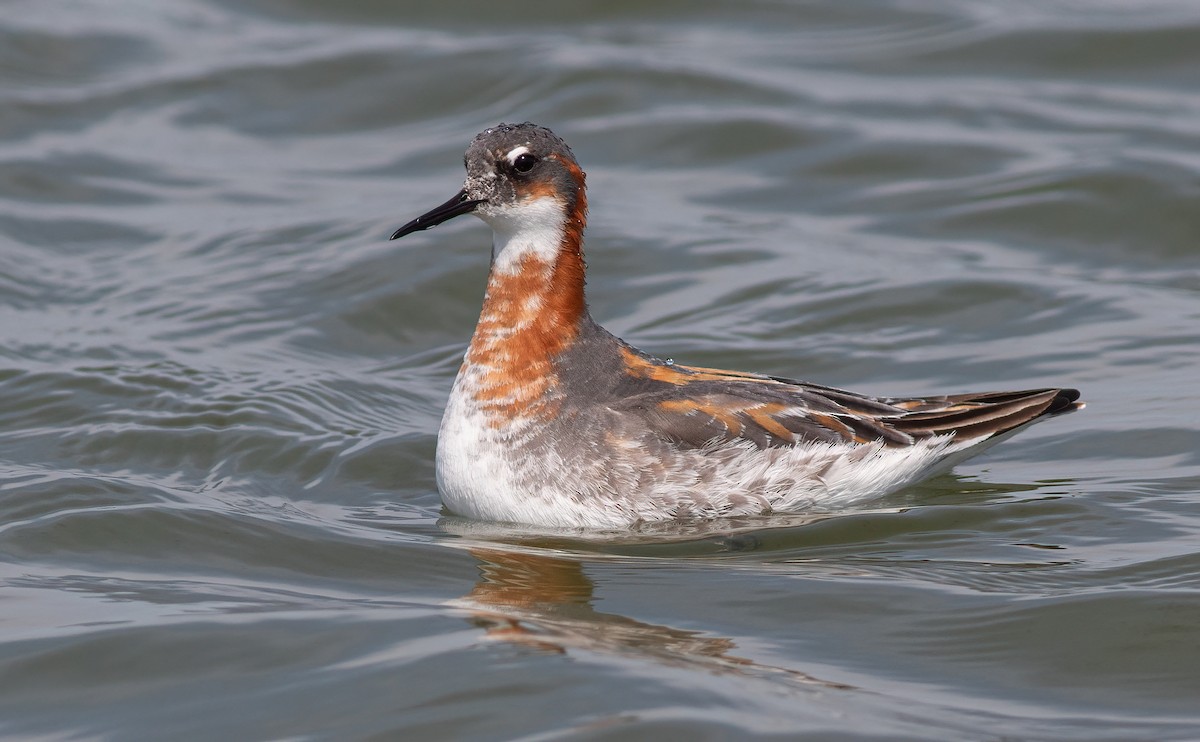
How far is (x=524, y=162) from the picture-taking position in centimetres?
872

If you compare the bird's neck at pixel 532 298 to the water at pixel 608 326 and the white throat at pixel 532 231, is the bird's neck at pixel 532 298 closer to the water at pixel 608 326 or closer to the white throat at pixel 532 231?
the white throat at pixel 532 231

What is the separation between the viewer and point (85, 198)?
14695 millimetres

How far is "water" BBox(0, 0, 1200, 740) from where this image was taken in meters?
6.53

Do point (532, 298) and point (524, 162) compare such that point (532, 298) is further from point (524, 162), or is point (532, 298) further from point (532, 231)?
point (524, 162)

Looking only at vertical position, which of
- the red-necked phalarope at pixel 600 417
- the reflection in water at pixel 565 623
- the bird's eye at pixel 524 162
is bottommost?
the reflection in water at pixel 565 623

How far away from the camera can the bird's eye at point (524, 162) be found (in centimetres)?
869

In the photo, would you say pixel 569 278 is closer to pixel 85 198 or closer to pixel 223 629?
pixel 223 629

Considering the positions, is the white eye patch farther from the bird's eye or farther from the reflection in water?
the reflection in water

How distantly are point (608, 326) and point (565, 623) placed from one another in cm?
546

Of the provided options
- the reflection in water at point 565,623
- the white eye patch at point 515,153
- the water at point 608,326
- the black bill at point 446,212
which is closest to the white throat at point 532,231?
the black bill at point 446,212

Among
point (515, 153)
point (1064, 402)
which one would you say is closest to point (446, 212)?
point (515, 153)

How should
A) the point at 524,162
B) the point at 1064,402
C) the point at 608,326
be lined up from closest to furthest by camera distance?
the point at 524,162 < the point at 1064,402 < the point at 608,326

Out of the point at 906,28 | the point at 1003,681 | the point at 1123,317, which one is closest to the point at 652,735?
the point at 1003,681

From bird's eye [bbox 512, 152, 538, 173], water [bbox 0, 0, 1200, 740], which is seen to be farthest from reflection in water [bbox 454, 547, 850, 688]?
bird's eye [bbox 512, 152, 538, 173]
